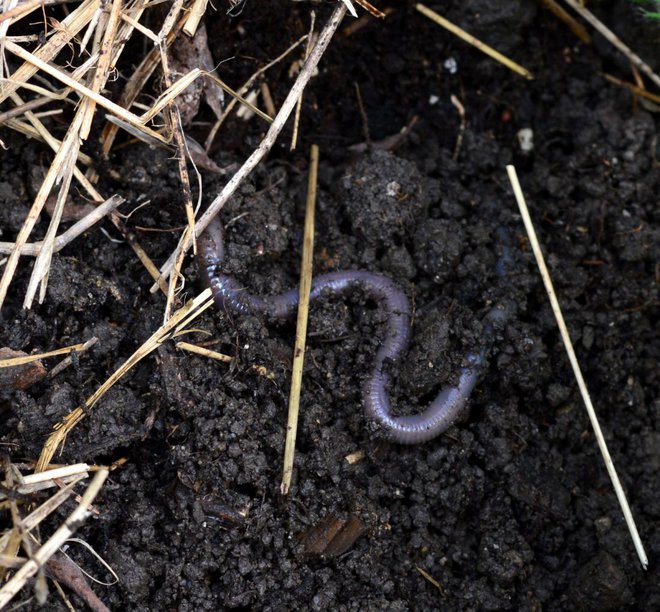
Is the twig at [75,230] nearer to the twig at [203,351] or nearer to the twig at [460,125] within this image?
the twig at [203,351]

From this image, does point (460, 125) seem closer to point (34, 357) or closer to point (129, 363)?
point (129, 363)

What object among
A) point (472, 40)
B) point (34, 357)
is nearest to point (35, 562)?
point (34, 357)

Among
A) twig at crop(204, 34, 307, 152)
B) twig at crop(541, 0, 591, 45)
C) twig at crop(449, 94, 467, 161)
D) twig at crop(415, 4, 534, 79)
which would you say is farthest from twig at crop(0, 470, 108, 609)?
twig at crop(541, 0, 591, 45)

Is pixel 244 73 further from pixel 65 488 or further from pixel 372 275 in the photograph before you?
pixel 65 488

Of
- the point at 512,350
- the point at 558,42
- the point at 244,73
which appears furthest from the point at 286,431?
the point at 558,42

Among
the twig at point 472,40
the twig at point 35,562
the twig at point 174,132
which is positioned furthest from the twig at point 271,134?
the twig at point 35,562
